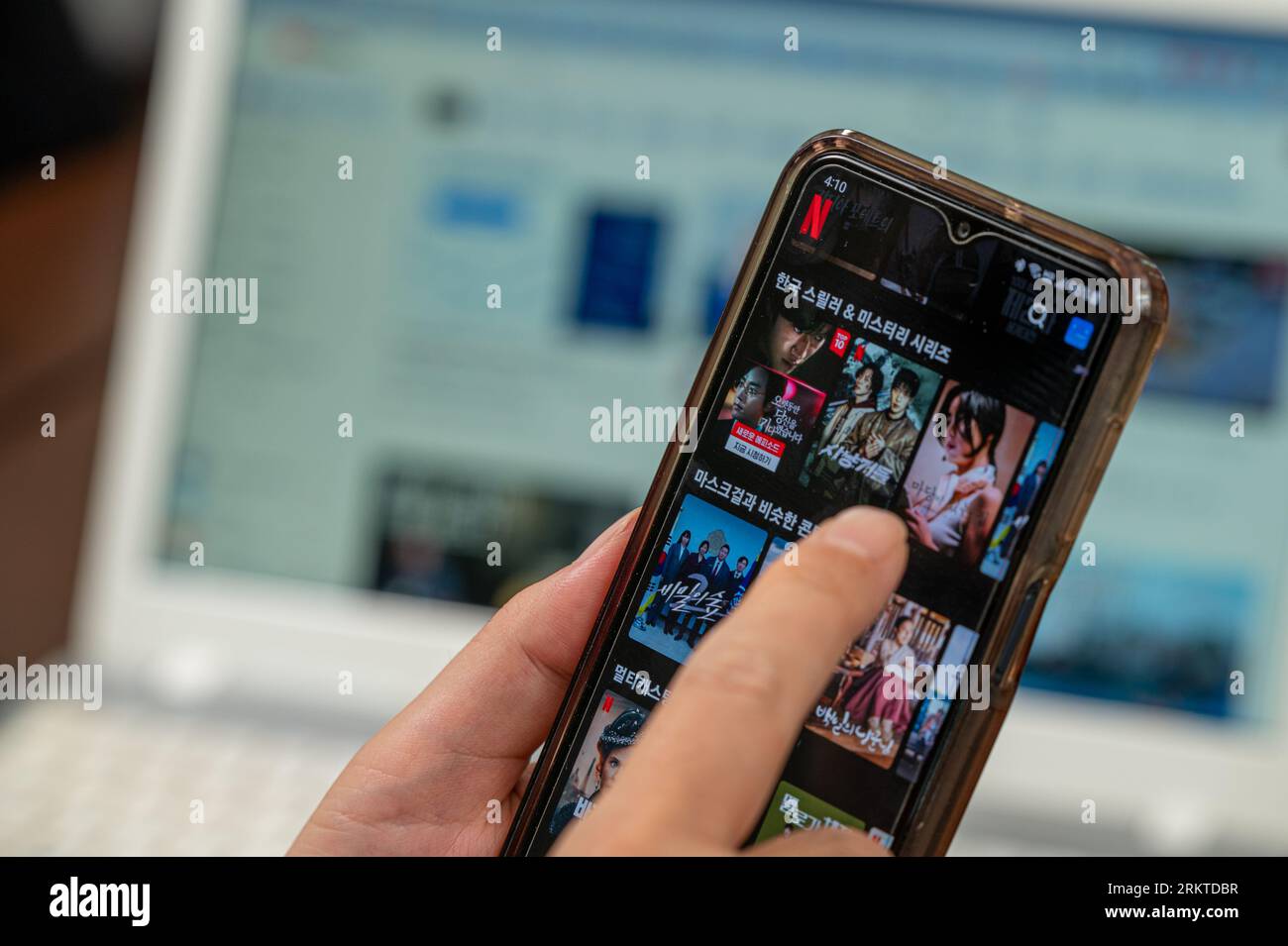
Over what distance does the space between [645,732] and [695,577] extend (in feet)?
0.30

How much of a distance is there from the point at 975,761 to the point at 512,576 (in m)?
0.29

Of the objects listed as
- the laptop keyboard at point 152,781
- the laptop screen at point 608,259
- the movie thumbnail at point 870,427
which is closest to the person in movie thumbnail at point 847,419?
the movie thumbnail at point 870,427

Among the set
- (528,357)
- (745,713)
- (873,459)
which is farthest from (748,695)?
(528,357)

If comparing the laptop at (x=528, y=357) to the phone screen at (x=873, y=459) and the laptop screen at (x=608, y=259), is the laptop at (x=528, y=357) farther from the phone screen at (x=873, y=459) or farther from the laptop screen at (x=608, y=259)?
the phone screen at (x=873, y=459)

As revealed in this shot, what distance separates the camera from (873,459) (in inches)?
11.3

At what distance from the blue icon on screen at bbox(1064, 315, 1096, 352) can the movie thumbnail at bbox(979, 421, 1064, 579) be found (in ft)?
0.07

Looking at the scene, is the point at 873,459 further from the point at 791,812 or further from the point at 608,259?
the point at 608,259

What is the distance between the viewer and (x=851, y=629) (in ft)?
0.74

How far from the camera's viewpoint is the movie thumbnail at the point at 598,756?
30 cm

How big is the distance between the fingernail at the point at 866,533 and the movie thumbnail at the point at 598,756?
95 mm

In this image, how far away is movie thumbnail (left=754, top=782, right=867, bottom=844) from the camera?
28 cm

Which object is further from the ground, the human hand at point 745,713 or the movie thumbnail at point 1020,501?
the movie thumbnail at point 1020,501

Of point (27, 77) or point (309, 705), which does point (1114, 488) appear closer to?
point (309, 705)

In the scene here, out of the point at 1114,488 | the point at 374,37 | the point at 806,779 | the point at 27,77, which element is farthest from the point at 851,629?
the point at 27,77
